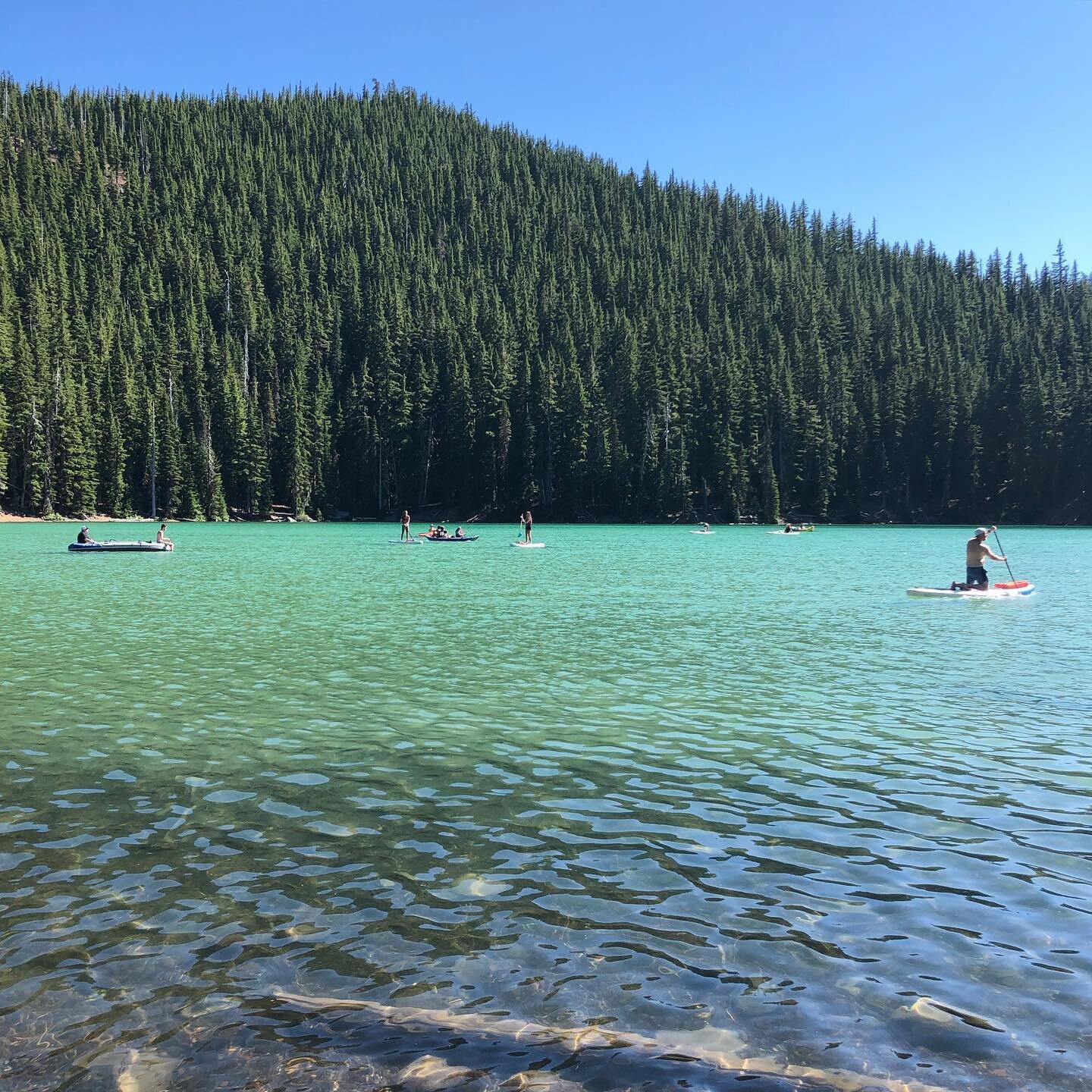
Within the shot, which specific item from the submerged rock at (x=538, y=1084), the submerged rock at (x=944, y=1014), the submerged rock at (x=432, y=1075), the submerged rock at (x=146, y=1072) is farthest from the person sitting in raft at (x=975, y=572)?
the submerged rock at (x=146, y=1072)

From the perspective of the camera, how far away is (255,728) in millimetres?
12656

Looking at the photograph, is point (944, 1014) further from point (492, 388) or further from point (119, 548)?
point (492, 388)

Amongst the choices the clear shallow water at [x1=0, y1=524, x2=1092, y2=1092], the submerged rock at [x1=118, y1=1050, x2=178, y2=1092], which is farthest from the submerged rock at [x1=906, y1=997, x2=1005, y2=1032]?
the submerged rock at [x1=118, y1=1050, x2=178, y2=1092]

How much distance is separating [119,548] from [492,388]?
299 ft

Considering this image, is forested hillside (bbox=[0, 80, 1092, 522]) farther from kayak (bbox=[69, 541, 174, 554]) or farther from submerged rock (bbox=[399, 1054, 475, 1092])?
submerged rock (bbox=[399, 1054, 475, 1092])

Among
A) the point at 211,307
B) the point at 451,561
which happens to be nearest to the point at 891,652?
the point at 451,561

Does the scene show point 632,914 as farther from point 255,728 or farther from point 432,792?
point 255,728

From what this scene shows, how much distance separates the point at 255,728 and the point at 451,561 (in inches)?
1454

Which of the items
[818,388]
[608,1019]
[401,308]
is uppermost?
[401,308]

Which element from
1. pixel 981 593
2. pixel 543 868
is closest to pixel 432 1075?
pixel 543 868

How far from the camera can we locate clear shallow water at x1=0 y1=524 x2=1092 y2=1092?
17.3 ft

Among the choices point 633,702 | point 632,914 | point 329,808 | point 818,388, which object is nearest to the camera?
point 632,914

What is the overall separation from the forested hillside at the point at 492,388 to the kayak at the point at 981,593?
94.6m

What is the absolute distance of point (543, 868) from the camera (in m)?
7.79
